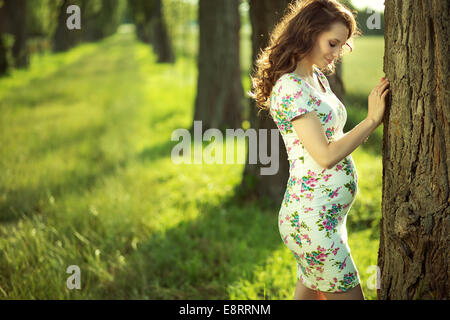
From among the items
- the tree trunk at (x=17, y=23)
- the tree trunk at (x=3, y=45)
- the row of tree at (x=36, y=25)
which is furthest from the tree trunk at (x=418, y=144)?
the tree trunk at (x=17, y=23)

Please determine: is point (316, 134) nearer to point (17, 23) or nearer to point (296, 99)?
point (296, 99)

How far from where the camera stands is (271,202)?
5.64 metres

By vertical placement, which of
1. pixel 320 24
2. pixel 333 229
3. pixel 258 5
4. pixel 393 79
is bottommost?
pixel 333 229

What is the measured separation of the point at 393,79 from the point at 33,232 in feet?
11.0

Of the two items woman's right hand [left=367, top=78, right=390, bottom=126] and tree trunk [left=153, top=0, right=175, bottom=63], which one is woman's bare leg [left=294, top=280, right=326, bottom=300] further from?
tree trunk [left=153, top=0, right=175, bottom=63]

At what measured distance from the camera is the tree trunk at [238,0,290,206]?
200 inches

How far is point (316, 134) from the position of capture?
7.44 feet

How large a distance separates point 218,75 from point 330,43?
7.52 m

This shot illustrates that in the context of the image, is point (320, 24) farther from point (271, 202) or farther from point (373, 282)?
point (271, 202)

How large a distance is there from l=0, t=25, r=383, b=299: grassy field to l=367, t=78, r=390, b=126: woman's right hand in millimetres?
965

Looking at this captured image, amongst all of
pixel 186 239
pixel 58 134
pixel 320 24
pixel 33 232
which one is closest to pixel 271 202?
pixel 186 239

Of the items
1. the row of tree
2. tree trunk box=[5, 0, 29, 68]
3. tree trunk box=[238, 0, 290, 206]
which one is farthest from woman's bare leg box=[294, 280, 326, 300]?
tree trunk box=[5, 0, 29, 68]

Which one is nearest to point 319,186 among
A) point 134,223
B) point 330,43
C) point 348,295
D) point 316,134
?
point 316,134

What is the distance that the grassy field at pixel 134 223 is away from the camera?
13.0 feet
